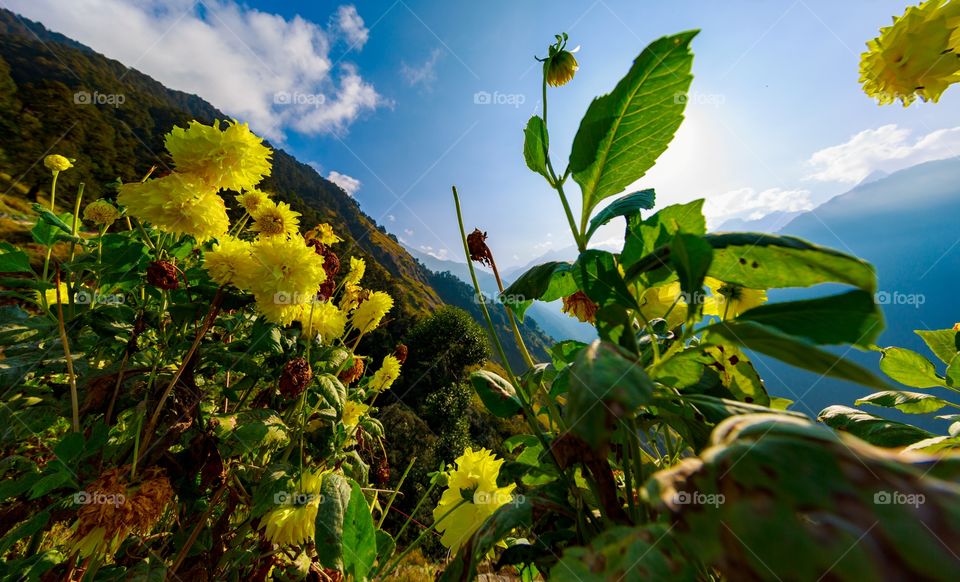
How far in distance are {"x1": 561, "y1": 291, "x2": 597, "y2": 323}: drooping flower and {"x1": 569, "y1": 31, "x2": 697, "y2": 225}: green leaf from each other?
33 cm

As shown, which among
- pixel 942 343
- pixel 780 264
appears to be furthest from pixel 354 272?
pixel 942 343

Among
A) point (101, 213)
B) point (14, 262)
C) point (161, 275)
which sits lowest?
point (161, 275)

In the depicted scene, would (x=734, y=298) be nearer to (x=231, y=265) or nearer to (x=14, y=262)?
(x=231, y=265)

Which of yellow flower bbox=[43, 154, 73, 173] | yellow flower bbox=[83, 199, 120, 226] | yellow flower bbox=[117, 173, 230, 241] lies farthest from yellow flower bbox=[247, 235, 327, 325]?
yellow flower bbox=[43, 154, 73, 173]

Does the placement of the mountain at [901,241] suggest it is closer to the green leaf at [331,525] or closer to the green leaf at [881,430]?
the green leaf at [881,430]

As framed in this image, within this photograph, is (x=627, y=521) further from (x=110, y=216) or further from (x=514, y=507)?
(x=110, y=216)

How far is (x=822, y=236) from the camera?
66750 millimetres

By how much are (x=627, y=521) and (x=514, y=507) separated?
102 millimetres

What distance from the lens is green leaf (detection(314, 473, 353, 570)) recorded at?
2.00 ft

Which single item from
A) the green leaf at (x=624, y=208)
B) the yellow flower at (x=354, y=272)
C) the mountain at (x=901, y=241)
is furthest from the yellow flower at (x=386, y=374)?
the mountain at (x=901, y=241)

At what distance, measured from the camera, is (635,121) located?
0.45 m

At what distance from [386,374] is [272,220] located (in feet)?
2.54

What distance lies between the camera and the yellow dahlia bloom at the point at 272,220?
118 centimetres

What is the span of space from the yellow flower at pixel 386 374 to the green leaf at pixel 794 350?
148 centimetres
